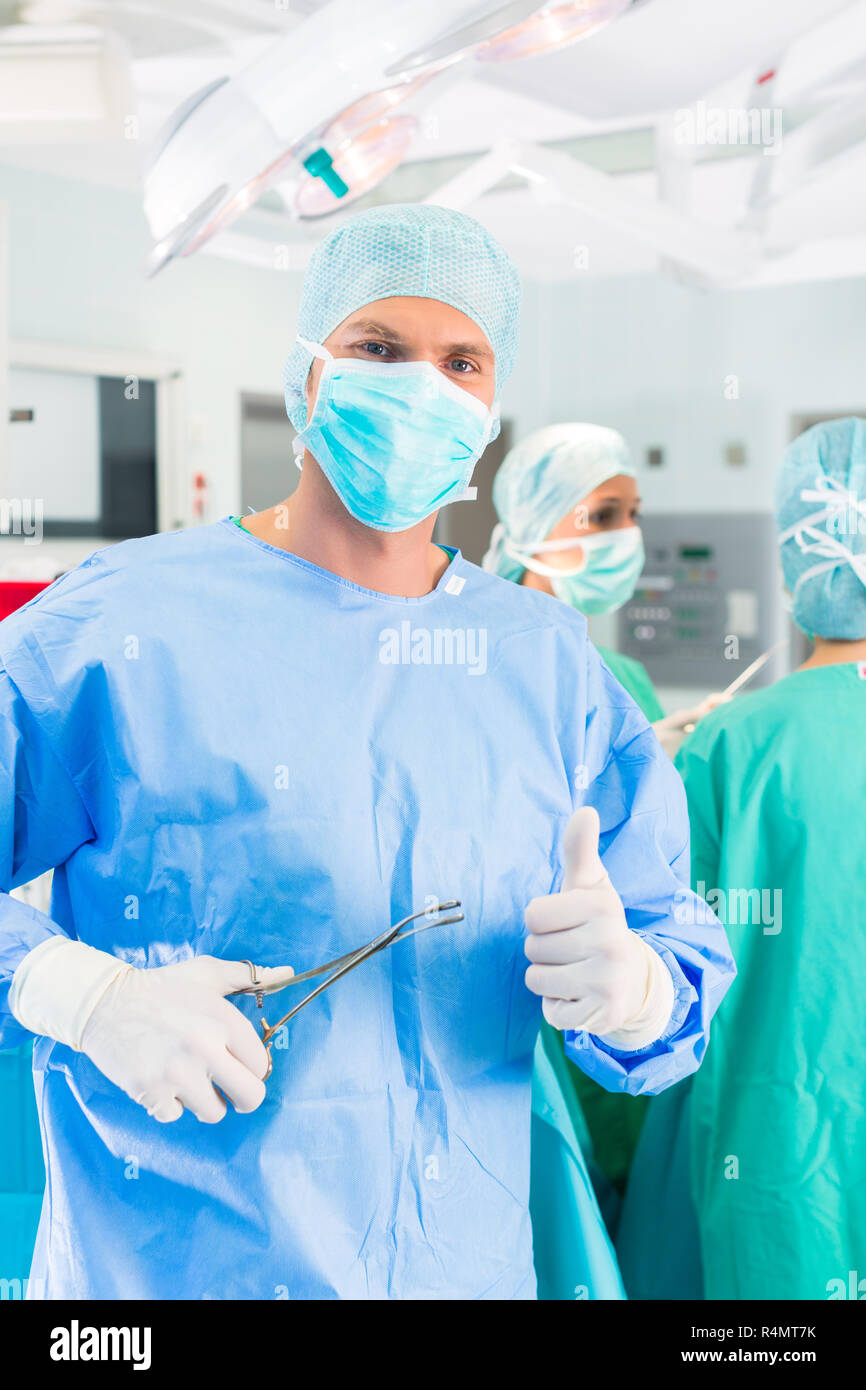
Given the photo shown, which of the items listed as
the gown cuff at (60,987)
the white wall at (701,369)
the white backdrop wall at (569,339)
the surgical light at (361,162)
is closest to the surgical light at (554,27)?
the surgical light at (361,162)

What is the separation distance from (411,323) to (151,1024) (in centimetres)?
55

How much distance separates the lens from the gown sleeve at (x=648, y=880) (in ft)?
2.99

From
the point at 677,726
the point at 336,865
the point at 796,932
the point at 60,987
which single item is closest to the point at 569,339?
the point at 677,726

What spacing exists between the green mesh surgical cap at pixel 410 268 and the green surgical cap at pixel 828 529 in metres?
0.63

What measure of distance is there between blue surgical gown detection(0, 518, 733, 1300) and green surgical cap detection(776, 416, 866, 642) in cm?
61

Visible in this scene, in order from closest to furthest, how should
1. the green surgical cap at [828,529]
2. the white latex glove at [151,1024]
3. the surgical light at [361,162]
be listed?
the white latex glove at [151,1024] → the green surgical cap at [828,529] → the surgical light at [361,162]

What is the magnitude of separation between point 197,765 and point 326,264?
413 mm

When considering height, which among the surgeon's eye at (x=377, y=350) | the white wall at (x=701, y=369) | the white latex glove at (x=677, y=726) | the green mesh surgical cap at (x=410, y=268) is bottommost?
the white latex glove at (x=677, y=726)

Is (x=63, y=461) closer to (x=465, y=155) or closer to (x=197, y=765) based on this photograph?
(x=465, y=155)

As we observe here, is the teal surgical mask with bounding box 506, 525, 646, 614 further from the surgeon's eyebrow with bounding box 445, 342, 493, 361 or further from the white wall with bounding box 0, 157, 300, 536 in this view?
the white wall with bounding box 0, 157, 300, 536

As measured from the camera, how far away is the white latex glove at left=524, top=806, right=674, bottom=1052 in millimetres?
791

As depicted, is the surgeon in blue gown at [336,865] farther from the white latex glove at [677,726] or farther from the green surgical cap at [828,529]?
the white latex glove at [677,726]

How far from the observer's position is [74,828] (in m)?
0.87

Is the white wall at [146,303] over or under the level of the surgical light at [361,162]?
over
